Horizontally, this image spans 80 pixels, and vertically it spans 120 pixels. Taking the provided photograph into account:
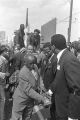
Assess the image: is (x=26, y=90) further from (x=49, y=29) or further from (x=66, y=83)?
(x=49, y=29)

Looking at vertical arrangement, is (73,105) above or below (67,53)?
below

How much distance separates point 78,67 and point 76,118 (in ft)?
2.26

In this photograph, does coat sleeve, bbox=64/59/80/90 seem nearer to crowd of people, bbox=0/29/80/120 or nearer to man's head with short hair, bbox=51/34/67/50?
crowd of people, bbox=0/29/80/120

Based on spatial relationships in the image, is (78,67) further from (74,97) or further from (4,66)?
(4,66)

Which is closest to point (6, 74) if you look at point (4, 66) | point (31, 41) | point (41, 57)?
→ point (4, 66)

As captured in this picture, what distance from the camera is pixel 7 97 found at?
678cm

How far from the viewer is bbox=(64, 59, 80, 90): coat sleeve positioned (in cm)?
384

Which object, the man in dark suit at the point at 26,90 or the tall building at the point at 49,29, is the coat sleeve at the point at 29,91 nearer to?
the man in dark suit at the point at 26,90

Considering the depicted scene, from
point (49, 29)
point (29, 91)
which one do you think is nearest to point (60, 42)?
point (29, 91)

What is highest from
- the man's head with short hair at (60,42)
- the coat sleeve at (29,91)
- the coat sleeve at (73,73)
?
the man's head with short hair at (60,42)

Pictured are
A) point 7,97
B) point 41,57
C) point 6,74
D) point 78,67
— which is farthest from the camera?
point 41,57

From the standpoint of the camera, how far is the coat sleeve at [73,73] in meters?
3.84

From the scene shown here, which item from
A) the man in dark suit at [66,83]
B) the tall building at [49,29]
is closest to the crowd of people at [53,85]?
the man in dark suit at [66,83]

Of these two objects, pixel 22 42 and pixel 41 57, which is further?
pixel 22 42
